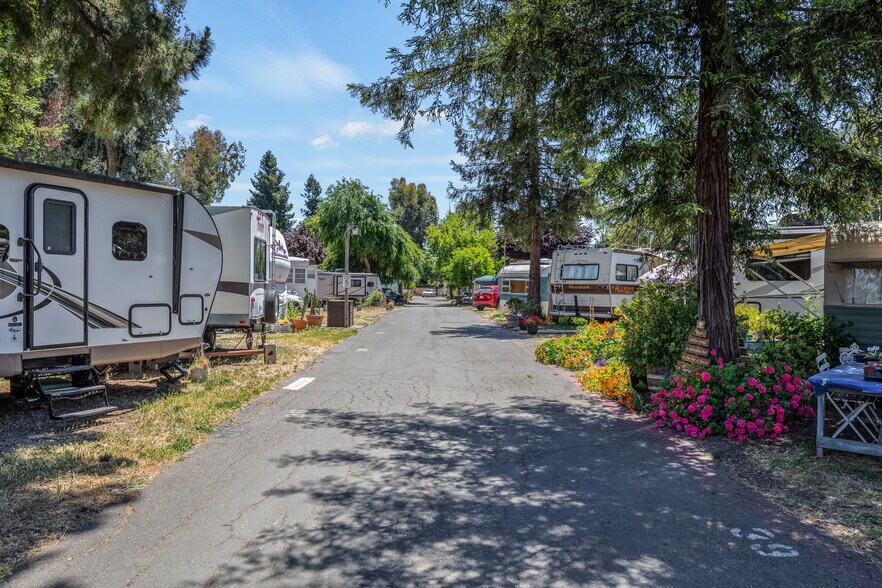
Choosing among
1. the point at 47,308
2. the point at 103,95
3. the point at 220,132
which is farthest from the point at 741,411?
the point at 220,132

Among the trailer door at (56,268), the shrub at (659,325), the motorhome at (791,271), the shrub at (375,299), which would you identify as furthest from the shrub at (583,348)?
the shrub at (375,299)

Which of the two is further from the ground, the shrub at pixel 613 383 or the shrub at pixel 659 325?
the shrub at pixel 659 325

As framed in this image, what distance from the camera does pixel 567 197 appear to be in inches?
905

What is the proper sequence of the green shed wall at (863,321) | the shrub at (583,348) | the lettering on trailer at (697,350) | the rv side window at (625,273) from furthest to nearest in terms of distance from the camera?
the rv side window at (625,273) < the shrub at (583,348) < the green shed wall at (863,321) < the lettering on trailer at (697,350)

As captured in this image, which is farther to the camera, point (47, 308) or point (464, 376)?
point (464, 376)

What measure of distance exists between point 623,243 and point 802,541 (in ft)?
22.4

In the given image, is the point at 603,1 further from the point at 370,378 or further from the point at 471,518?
the point at 370,378

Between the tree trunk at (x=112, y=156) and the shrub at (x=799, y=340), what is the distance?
2068 centimetres

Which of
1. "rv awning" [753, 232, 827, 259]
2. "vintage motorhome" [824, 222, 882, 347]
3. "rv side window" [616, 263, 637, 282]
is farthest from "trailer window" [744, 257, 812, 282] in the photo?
"rv side window" [616, 263, 637, 282]

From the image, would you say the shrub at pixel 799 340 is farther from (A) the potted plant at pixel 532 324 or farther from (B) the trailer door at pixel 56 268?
(A) the potted plant at pixel 532 324

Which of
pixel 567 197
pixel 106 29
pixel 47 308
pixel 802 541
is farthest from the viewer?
pixel 567 197

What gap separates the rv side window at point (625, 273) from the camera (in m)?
21.9

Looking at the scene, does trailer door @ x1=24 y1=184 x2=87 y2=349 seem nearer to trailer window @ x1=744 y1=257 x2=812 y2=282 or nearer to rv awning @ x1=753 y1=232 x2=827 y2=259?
rv awning @ x1=753 y1=232 x2=827 y2=259

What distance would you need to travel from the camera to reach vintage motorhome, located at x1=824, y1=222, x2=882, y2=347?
7746 millimetres
